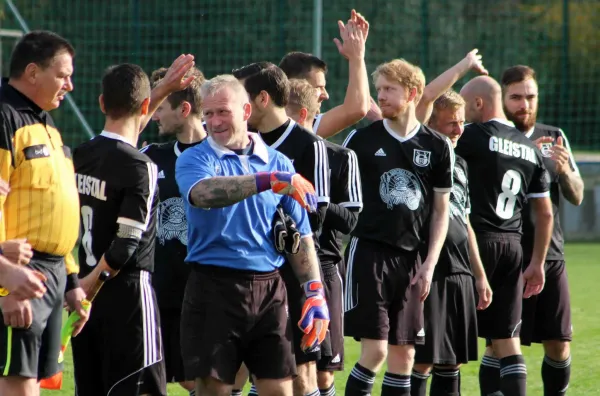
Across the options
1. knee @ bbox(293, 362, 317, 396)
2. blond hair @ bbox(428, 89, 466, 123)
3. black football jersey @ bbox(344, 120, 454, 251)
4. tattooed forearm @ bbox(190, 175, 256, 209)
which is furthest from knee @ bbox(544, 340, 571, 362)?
tattooed forearm @ bbox(190, 175, 256, 209)

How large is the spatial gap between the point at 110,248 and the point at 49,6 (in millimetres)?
14263

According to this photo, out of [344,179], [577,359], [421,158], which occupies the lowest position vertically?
[577,359]

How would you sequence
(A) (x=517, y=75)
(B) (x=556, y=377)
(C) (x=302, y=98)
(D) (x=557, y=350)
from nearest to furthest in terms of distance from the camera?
(C) (x=302, y=98), (B) (x=556, y=377), (D) (x=557, y=350), (A) (x=517, y=75)

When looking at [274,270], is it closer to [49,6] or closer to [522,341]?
[522,341]

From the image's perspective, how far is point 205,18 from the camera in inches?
733

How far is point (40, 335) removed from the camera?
493cm

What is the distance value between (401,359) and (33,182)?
2.65m

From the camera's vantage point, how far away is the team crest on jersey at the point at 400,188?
648 centimetres

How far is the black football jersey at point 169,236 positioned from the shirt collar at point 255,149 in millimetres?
1252

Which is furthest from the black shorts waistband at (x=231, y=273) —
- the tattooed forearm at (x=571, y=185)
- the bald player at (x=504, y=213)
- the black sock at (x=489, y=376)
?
the tattooed forearm at (x=571, y=185)

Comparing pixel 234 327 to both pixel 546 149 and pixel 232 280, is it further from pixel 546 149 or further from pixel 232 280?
pixel 546 149

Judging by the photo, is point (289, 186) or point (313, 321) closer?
point (289, 186)

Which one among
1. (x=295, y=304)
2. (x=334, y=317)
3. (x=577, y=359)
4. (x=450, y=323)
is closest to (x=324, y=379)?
(x=334, y=317)

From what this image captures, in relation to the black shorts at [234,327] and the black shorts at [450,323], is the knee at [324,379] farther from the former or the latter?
the black shorts at [234,327]
